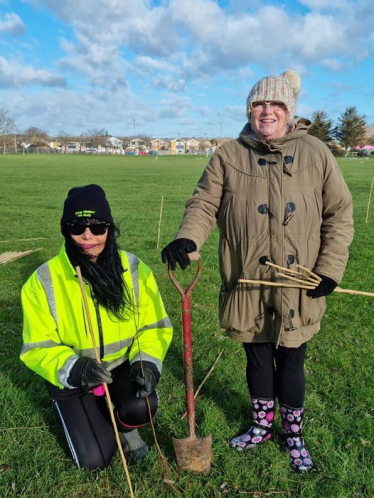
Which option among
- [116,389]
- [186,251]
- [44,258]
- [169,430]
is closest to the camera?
[186,251]

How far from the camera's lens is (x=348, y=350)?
4473 millimetres

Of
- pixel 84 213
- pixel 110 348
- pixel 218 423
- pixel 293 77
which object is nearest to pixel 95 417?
pixel 110 348

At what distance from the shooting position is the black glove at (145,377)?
9.30 feet

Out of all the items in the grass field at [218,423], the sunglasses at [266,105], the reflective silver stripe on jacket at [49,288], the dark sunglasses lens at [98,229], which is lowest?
the grass field at [218,423]

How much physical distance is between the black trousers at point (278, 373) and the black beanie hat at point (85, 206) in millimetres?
1373

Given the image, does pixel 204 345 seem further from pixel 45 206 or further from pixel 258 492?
pixel 45 206

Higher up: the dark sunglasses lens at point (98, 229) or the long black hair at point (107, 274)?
the dark sunglasses lens at point (98, 229)

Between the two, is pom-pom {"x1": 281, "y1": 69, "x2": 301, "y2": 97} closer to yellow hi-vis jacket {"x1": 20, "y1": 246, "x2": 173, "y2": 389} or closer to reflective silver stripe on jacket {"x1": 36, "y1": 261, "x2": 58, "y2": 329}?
yellow hi-vis jacket {"x1": 20, "y1": 246, "x2": 173, "y2": 389}

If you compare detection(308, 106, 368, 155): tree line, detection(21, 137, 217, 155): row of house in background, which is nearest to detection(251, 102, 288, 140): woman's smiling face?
detection(308, 106, 368, 155): tree line

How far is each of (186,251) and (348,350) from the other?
270cm

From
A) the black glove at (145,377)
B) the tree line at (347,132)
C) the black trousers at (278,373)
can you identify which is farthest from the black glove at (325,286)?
the tree line at (347,132)

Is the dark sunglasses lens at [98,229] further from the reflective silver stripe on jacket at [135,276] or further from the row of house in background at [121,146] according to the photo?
the row of house in background at [121,146]

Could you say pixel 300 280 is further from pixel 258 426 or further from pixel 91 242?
pixel 91 242

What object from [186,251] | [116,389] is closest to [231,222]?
[186,251]
